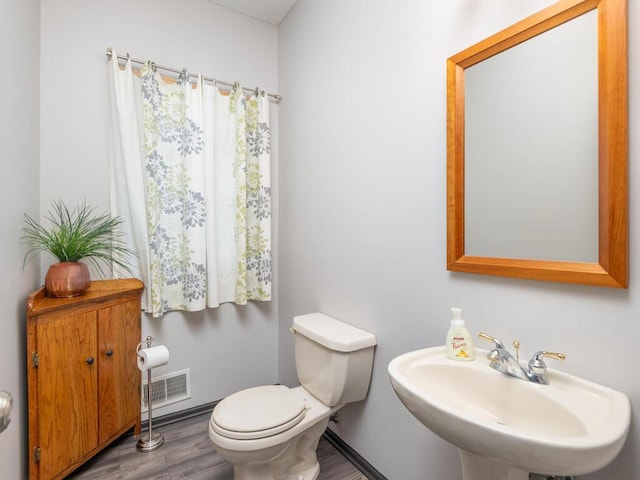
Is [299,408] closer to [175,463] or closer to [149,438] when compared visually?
[175,463]

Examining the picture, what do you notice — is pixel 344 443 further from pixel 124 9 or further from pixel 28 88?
Result: pixel 124 9

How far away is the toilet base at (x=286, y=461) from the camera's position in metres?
1.28

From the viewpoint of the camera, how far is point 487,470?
0.89 m

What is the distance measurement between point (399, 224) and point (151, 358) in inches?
58.9

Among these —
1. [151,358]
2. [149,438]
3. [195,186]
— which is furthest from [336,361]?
[195,186]

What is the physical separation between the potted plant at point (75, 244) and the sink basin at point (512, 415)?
A: 5.14ft

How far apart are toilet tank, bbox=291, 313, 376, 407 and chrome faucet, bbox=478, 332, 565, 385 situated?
0.62 meters

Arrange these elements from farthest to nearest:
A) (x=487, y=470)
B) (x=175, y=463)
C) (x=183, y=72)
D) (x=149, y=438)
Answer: (x=183, y=72), (x=149, y=438), (x=175, y=463), (x=487, y=470)

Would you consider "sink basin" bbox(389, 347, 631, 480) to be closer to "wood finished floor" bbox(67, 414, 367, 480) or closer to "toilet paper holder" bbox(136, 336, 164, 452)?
"wood finished floor" bbox(67, 414, 367, 480)

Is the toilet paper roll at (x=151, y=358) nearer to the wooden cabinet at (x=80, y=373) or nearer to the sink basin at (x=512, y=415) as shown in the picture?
the wooden cabinet at (x=80, y=373)

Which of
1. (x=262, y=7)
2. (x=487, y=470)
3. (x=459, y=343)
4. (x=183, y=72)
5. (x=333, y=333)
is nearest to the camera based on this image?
(x=487, y=470)

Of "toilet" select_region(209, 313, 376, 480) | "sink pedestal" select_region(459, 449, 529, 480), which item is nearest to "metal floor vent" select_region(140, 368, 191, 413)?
"toilet" select_region(209, 313, 376, 480)

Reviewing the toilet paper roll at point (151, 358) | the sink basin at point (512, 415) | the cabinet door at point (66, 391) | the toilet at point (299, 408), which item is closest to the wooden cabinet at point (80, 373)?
the cabinet door at point (66, 391)

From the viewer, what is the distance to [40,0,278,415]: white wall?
1.72m
